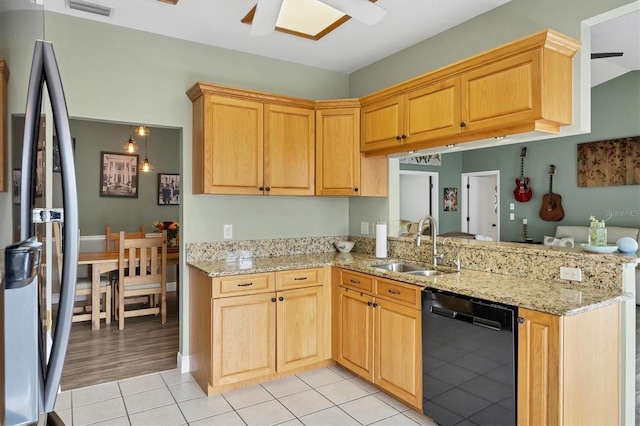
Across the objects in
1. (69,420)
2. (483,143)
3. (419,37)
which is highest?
(419,37)

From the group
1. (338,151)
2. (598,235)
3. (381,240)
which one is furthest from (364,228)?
(598,235)

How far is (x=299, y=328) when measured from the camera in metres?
3.21

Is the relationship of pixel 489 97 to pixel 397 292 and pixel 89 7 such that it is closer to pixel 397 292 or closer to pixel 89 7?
pixel 397 292

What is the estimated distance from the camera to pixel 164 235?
15.6 ft

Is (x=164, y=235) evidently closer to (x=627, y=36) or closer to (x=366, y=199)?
(x=366, y=199)

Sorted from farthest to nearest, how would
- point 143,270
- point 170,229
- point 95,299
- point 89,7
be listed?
1. point 170,229
2. point 143,270
3. point 95,299
4. point 89,7

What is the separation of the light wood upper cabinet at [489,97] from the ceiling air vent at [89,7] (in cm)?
214

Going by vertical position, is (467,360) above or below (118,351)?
above

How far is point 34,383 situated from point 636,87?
7.59m

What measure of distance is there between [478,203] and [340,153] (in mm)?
5850

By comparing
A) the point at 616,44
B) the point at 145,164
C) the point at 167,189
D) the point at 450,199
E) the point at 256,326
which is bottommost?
the point at 256,326

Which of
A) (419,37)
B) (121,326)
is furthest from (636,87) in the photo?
(121,326)

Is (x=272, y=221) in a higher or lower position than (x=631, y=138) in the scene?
lower

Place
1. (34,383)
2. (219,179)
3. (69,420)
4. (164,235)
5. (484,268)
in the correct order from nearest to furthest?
1. (34,383)
2. (69,420)
3. (484,268)
4. (219,179)
5. (164,235)
